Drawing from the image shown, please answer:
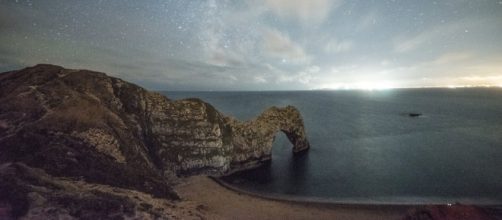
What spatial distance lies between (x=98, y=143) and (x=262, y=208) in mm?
14956

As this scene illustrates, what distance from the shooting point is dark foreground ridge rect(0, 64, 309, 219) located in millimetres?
16000

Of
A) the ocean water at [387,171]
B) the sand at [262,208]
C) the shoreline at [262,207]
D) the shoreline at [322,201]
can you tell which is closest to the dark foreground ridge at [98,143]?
the shoreline at [262,207]

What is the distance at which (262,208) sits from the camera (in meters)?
26.4

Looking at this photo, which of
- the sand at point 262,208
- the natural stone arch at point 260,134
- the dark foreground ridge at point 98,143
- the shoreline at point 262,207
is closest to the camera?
the dark foreground ridge at point 98,143

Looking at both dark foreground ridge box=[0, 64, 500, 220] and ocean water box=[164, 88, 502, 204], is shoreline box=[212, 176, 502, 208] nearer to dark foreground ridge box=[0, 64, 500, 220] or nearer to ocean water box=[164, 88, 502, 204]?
ocean water box=[164, 88, 502, 204]

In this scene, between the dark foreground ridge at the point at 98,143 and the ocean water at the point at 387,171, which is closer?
the dark foreground ridge at the point at 98,143

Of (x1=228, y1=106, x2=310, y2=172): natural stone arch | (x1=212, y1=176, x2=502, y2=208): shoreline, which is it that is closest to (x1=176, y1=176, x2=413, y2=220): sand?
(x1=212, y1=176, x2=502, y2=208): shoreline

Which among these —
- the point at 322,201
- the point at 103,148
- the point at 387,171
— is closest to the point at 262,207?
the point at 322,201

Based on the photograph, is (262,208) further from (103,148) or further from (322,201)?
(103,148)

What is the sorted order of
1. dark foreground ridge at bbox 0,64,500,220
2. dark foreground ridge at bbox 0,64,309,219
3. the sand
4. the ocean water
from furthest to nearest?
1. the ocean water
2. the sand
3. dark foreground ridge at bbox 0,64,309,219
4. dark foreground ridge at bbox 0,64,500,220

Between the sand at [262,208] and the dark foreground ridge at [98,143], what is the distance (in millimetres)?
3114

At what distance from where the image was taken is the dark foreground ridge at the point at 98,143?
16.0 m

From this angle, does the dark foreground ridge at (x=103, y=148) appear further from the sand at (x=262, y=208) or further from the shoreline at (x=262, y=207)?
the sand at (x=262, y=208)

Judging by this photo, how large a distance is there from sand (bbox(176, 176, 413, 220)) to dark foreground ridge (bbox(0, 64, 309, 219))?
10.2ft
